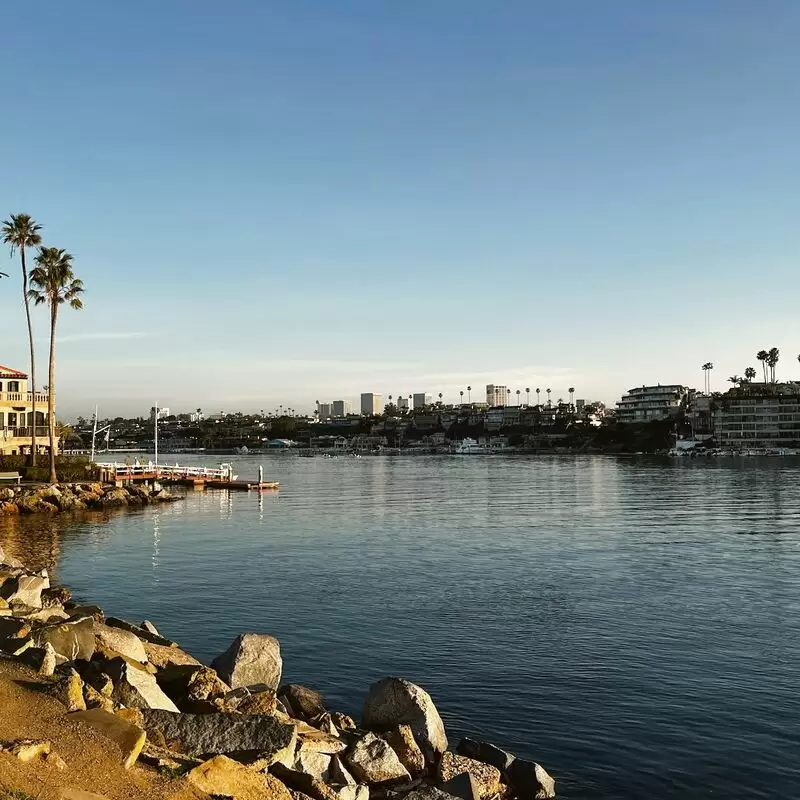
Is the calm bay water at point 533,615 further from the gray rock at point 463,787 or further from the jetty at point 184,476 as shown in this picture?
the jetty at point 184,476

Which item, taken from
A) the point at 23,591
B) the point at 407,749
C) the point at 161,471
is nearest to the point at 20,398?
the point at 161,471

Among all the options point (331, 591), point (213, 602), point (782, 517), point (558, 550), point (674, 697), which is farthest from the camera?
point (782, 517)

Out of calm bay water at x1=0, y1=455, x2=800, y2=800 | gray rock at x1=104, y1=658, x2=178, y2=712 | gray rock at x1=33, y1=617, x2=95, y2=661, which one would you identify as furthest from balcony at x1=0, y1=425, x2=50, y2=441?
gray rock at x1=104, y1=658, x2=178, y2=712

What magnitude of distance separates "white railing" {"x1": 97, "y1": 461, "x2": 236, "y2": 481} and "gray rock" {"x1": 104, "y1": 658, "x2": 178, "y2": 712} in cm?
5872

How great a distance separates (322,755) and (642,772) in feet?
17.3

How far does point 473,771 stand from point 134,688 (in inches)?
186

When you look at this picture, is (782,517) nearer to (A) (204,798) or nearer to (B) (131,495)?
(B) (131,495)

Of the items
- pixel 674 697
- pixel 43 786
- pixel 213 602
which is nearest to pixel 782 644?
pixel 674 697

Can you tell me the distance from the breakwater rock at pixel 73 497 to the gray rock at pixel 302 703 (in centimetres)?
4129

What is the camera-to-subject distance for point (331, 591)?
25.5 metres

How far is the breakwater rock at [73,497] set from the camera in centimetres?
4991

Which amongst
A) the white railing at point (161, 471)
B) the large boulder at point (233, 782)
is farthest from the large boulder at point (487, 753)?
the white railing at point (161, 471)

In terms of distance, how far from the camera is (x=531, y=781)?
37.0 ft

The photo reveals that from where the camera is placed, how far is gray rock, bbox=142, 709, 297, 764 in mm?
9320
